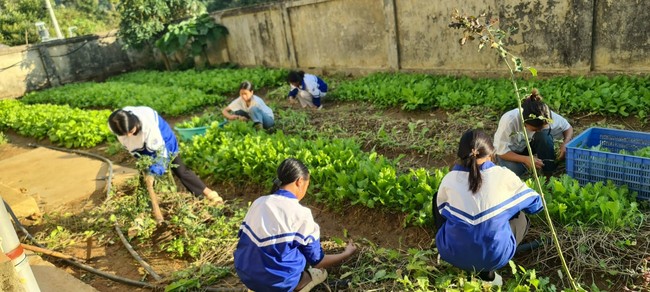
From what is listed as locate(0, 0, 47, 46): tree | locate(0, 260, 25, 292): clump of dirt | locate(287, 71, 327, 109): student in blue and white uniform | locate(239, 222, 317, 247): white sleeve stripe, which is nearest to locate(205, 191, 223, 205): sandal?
locate(239, 222, 317, 247): white sleeve stripe

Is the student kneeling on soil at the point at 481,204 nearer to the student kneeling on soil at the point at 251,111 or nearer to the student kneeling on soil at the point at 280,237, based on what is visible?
the student kneeling on soil at the point at 280,237

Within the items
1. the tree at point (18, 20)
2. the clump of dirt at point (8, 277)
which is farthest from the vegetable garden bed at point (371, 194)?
the tree at point (18, 20)

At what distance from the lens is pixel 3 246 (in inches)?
96.4

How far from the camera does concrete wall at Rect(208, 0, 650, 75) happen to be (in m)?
7.01

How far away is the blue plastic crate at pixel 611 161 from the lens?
3676 mm

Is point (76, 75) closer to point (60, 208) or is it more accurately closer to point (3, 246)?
point (60, 208)

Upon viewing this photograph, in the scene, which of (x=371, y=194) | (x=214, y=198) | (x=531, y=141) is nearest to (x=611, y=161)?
(x=531, y=141)

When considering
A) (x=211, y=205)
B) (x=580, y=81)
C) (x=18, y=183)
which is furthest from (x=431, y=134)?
(x=18, y=183)

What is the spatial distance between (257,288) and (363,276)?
32.5 inches

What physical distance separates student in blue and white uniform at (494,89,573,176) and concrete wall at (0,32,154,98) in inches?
705

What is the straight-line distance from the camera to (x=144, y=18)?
16.0m

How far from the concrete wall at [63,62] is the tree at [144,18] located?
257 cm

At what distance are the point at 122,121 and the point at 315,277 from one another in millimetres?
2581

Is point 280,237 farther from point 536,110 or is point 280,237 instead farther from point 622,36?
point 622,36
